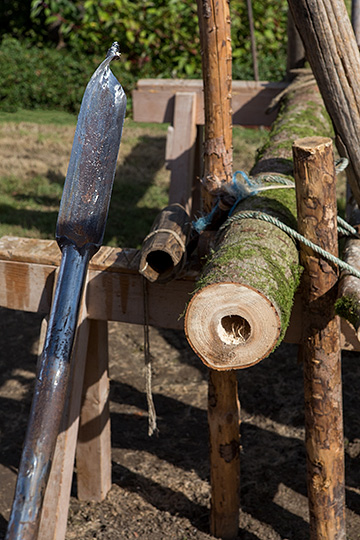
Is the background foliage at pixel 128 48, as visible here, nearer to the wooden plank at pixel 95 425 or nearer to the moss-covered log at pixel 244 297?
the wooden plank at pixel 95 425

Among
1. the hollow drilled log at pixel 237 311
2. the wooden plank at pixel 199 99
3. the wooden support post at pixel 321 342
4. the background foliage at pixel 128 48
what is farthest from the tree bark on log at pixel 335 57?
the background foliage at pixel 128 48

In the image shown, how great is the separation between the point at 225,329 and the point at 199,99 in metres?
3.48

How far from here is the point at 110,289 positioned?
2754 mm

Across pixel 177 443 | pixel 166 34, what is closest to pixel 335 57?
pixel 177 443

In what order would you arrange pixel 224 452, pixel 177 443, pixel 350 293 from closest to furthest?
pixel 350 293 < pixel 224 452 < pixel 177 443

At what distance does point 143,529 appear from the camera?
3121 millimetres

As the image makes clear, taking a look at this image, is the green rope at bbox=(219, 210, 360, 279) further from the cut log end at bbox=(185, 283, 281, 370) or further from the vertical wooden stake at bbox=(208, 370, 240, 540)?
the vertical wooden stake at bbox=(208, 370, 240, 540)

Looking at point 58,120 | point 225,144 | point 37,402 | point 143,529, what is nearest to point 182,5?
point 58,120

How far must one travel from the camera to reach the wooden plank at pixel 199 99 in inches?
195

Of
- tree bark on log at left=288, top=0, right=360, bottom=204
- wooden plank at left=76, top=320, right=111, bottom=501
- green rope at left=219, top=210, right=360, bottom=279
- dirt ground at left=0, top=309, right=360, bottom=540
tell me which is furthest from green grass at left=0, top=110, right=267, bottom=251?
green rope at left=219, top=210, right=360, bottom=279

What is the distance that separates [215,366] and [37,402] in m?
0.54

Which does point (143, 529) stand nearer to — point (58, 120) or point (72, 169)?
point (72, 169)

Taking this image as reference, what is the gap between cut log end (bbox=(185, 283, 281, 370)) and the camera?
1.89 meters

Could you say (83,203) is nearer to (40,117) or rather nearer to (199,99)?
(199,99)
